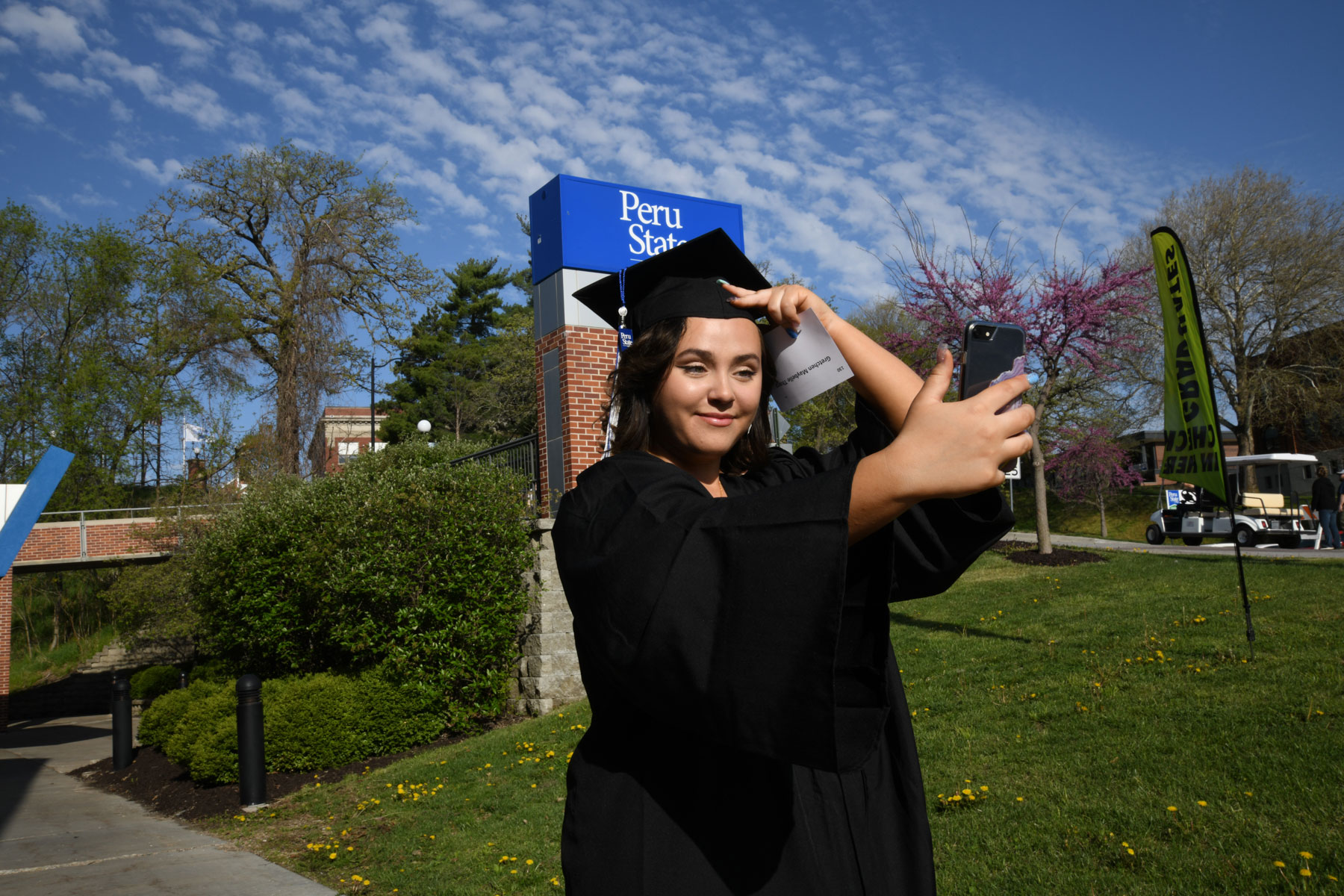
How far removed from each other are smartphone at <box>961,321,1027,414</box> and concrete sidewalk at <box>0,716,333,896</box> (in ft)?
17.5

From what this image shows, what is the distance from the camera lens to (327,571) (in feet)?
31.0

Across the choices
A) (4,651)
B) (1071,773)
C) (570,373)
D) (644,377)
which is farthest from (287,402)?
(644,377)

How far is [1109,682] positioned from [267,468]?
18.9 metres

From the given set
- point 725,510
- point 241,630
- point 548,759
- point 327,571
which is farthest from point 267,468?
point 725,510

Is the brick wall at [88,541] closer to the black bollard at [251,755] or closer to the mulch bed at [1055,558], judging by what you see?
the black bollard at [251,755]

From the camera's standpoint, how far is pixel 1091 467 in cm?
2928

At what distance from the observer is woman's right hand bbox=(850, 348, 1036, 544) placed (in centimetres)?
95

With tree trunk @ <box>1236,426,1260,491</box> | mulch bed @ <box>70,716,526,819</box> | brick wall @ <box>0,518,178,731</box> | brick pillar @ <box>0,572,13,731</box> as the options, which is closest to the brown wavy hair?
mulch bed @ <box>70,716,526,819</box>

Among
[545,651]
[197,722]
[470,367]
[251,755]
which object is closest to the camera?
[251,755]

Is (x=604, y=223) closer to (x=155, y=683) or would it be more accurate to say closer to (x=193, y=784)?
(x=193, y=784)

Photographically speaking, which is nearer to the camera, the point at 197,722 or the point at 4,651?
the point at 197,722

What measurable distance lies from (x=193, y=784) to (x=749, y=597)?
32.8 ft

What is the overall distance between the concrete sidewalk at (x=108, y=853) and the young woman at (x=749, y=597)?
467 cm

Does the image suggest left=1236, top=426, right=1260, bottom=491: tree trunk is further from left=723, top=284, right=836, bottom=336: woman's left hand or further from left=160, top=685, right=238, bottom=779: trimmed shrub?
left=723, top=284, right=836, bottom=336: woman's left hand
